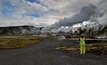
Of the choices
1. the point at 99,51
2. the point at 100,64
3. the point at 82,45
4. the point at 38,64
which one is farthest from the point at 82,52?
the point at 38,64

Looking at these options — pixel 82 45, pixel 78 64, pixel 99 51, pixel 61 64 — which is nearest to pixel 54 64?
pixel 61 64

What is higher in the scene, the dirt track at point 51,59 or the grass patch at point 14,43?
the grass patch at point 14,43

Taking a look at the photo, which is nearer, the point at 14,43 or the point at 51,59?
the point at 51,59

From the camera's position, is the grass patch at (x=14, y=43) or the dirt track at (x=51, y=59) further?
the grass patch at (x=14, y=43)

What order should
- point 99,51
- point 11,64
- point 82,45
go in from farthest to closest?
point 99,51
point 82,45
point 11,64

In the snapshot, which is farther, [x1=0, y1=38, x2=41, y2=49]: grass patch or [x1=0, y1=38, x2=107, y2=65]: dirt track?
[x1=0, y1=38, x2=41, y2=49]: grass patch

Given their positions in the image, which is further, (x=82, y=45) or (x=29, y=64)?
(x=82, y=45)

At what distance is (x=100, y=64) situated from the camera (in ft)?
52.4

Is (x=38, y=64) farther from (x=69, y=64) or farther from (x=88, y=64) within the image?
(x=88, y=64)

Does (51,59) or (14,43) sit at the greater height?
(14,43)

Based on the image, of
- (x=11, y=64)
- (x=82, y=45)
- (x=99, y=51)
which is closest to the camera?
(x=11, y=64)

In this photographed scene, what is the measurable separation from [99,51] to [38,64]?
1294 centimetres

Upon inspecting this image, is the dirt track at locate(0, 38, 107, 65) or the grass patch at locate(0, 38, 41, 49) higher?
the grass patch at locate(0, 38, 41, 49)

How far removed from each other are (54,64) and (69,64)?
136 cm
